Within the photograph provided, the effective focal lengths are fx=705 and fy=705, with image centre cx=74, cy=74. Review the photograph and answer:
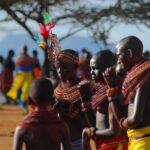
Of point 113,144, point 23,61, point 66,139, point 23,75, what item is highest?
point 23,61

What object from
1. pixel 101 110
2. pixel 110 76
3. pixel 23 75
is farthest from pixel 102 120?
pixel 23 75

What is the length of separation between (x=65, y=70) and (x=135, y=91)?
1304 millimetres

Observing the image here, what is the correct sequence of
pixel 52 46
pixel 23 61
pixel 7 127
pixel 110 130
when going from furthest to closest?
pixel 23 61 < pixel 7 127 < pixel 52 46 < pixel 110 130

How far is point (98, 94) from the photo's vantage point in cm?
643

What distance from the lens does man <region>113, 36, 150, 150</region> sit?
18.6ft

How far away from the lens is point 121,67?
598cm

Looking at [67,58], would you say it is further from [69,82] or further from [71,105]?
[71,105]

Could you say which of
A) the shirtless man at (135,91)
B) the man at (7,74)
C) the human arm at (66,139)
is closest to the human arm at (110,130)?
the shirtless man at (135,91)

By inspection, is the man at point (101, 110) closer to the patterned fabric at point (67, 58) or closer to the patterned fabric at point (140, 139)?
the patterned fabric at point (140, 139)

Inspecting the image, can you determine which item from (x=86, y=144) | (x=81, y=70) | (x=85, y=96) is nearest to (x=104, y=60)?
(x=85, y=96)

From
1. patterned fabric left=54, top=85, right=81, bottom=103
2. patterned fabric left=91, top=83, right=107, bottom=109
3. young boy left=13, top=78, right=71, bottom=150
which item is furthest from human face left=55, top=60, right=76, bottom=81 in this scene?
young boy left=13, top=78, right=71, bottom=150

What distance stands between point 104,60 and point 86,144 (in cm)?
81

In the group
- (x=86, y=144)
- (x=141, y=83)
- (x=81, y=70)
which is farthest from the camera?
(x=81, y=70)

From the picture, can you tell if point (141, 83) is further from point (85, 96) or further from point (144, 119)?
point (85, 96)
